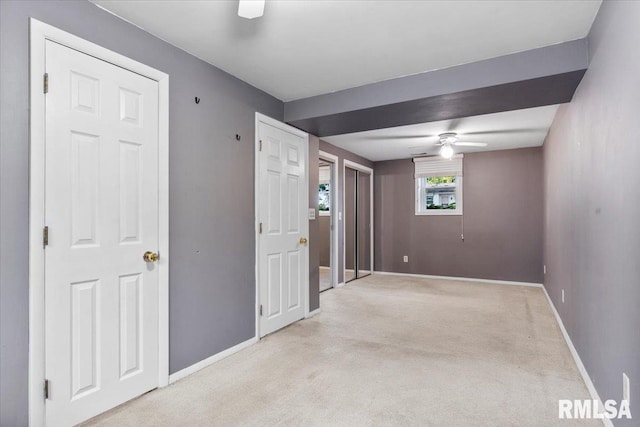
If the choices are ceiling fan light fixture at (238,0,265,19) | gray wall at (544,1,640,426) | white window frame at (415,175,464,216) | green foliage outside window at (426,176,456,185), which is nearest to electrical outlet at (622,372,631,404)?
gray wall at (544,1,640,426)

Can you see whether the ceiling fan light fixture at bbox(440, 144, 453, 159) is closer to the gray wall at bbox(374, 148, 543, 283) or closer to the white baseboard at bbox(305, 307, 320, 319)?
the gray wall at bbox(374, 148, 543, 283)

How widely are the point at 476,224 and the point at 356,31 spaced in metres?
4.90

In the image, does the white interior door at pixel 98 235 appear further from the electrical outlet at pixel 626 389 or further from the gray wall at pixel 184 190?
the electrical outlet at pixel 626 389

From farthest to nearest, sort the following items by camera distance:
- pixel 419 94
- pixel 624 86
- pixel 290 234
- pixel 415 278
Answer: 1. pixel 415 278
2. pixel 290 234
3. pixel 419 94
4. pixel 624 86

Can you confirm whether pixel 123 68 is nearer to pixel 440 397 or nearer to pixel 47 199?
pixel 47 199

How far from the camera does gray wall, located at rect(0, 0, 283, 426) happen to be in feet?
5.41

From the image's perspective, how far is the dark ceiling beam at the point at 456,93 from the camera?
8.05 ft

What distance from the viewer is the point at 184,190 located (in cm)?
253

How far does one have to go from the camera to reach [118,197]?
83.2 inches

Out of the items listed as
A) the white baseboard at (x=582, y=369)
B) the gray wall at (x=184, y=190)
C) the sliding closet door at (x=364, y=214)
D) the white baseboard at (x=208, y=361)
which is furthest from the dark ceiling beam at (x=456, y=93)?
the sliding closet door at (x=364, y=214)

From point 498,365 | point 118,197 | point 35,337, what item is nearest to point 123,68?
point 118,197

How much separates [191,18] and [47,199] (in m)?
1.34

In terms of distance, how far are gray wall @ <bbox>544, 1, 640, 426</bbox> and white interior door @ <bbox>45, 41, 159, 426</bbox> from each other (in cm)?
260

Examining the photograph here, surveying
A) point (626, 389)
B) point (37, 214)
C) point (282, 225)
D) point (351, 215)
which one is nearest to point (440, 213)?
point (351, 215)
